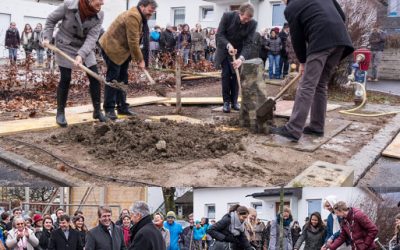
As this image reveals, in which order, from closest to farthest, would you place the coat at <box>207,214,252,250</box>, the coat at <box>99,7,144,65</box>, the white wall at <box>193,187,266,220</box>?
the white wall at <box>193,187,266,220</box>, the coat at <box>207,214,252,250</box>, the coat at <box>99,7,144,65</box>

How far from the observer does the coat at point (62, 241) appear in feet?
23.1

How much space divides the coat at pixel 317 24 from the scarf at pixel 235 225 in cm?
191

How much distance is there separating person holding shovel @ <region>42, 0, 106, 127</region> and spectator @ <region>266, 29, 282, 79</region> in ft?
31.5

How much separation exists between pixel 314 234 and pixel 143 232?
2862 mm

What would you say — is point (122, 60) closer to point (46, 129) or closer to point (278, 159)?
point (46, 129)

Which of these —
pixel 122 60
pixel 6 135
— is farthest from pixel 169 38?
pixel 6 135

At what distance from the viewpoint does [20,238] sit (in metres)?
7.03

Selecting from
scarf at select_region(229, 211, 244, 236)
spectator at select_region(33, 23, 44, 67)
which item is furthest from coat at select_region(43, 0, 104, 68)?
spectator at select_region(33, 23, 44, 67)

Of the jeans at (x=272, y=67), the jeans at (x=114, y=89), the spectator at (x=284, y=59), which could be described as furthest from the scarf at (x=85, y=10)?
the spectator at (x=284, y=59)

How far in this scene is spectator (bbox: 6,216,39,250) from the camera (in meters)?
6.98

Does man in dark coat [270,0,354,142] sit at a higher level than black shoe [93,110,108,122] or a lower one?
higher

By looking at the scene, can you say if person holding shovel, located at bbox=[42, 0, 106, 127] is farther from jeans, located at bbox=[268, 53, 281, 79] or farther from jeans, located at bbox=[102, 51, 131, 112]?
jeans, located at bbox=[268, 53, 281, 79]

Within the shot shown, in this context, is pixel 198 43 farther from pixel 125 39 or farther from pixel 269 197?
pixel 269 197

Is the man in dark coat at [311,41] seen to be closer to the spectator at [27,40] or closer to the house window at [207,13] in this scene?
the spectator at [27,40]
